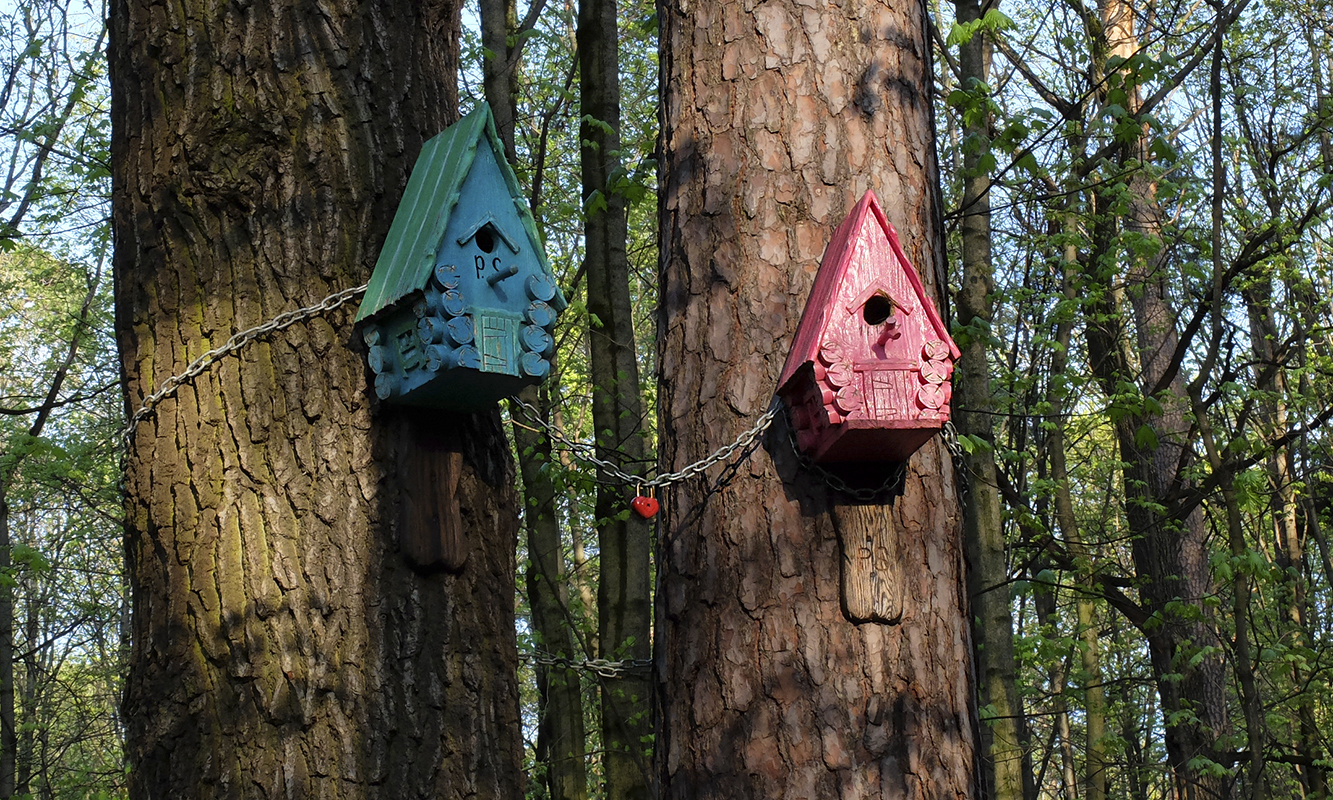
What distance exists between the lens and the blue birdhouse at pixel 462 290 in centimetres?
242

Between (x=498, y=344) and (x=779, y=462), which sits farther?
(x=498, y=344)

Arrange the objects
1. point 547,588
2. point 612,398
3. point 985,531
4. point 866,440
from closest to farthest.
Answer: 1. point 866,440
2. point 985,531
3. point 612,398
4. point 547,588

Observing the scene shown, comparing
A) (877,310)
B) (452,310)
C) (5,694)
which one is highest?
(452,310)

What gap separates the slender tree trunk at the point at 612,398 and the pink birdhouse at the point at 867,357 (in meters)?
5.01

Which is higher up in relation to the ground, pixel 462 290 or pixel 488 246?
pixel 488 246

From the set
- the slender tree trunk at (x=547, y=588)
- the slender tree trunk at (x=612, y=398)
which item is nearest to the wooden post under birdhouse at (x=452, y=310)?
the slender tree trunk at (x=612, y=398)

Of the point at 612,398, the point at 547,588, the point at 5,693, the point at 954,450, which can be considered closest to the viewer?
the point at 954,450

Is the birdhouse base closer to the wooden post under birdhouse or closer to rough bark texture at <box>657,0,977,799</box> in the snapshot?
rough bark texture at <box>657,0,977,799</box>

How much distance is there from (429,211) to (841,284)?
0.97 meters

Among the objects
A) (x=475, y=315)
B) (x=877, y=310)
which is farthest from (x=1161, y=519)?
(x=475, y=315)

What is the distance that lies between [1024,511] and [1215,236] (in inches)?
119

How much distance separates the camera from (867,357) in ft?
6.83

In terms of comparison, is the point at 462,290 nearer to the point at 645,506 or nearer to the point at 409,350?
the point at 409,350

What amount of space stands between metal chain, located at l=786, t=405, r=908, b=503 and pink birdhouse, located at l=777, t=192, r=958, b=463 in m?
0.02
